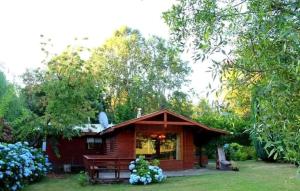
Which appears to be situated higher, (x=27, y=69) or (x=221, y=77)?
(x=27, y=69)

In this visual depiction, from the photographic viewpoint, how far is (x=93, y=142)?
23.9 m

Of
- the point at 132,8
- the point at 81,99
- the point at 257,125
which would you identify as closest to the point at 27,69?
the point at 81,99

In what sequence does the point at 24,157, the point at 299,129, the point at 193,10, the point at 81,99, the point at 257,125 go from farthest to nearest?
the point at 81,99 → the point at 24,157 → the point at 193,10 → the point at 257,125 → the point at 299,129

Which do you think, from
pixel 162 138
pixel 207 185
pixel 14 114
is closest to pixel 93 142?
pixel 162 138

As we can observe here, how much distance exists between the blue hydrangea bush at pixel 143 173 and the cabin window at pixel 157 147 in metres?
4.05

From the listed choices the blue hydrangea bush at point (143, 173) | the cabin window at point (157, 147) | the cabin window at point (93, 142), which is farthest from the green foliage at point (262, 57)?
the cabin window at point (93, 142)

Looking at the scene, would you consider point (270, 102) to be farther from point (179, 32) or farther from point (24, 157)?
point (24, 157)

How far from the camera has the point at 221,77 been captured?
399cm

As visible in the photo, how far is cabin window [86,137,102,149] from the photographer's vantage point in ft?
78.1

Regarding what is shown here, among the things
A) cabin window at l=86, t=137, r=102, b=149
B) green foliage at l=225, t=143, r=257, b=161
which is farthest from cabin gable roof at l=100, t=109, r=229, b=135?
green foliage at l=225, t=143, r=257, b=161

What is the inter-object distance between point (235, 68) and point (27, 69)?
29647 millimetres

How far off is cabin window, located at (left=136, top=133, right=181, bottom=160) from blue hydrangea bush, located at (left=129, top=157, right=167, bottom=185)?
405 cm

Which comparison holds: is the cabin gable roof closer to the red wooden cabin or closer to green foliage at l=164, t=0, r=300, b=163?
the red wooden cabin

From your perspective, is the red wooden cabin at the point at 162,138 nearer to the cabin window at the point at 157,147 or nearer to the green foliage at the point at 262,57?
the cabin window at the point at 157,147
